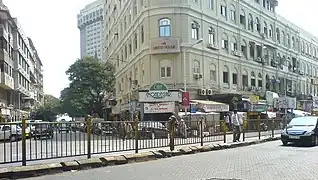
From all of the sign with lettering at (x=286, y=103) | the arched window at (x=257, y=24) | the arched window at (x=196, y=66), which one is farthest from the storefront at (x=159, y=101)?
the arched window at (x=257, y=24)

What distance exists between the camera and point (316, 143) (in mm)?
20156

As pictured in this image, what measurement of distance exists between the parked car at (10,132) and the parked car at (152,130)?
17.2 feet

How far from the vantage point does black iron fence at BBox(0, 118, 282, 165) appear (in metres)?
11.3

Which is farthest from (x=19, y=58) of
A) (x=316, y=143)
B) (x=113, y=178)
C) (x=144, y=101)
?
(x=113, y=178)

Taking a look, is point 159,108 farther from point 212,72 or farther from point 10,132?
point 10,132

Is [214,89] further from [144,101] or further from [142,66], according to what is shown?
[144,101]

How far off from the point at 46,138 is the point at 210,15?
106ft

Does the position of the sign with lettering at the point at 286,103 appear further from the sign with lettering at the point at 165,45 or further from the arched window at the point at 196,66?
the sign with lettering at the point at 165,45

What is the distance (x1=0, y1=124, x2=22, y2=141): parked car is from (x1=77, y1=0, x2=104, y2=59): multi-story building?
300ft

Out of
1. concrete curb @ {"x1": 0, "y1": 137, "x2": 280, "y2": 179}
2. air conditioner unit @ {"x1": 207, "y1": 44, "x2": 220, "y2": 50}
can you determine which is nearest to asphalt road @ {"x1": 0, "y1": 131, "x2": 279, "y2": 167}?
concrete curb @ {"x1": 0, "y1": 137, "x2": 280, "y2": 179}

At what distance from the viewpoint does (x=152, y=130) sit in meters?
16.1

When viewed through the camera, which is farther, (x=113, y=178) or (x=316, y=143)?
(x=316, y=143)

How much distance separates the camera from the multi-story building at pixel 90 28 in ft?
337

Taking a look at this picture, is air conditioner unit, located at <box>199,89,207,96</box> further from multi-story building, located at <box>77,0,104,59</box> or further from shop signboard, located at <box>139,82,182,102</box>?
multi-story building, located at <box>77,0,104,59</box>
